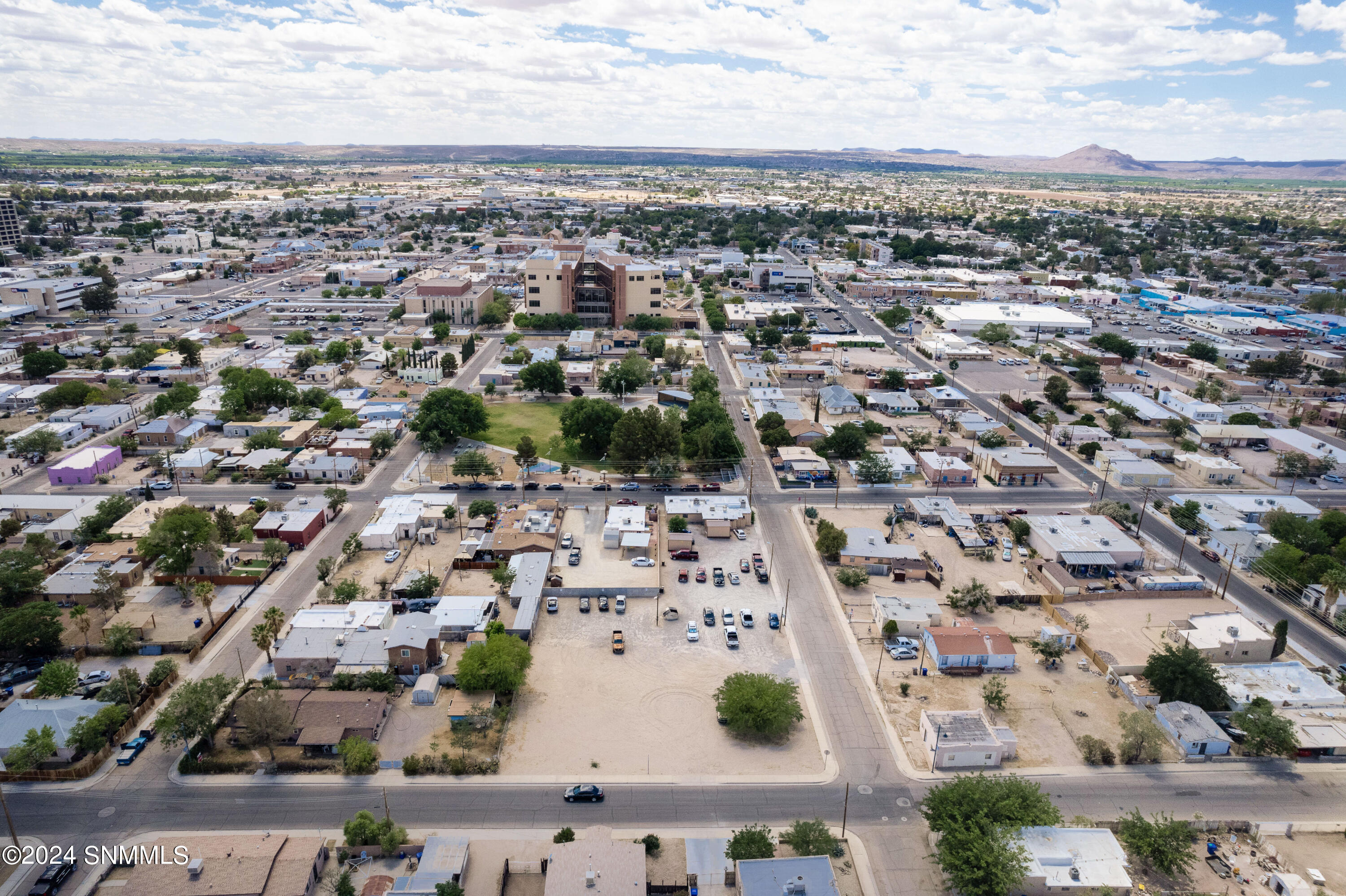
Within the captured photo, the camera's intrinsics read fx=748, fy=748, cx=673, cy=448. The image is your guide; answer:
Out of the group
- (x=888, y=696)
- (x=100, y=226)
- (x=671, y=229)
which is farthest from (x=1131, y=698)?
(x=100, y=226)

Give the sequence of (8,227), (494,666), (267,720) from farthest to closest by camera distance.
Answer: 1. (8,227)
2. (494,666)
3. (267,720)

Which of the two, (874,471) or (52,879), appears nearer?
(52,879)

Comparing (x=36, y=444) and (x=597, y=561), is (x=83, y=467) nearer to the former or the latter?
(x=36, y=444)

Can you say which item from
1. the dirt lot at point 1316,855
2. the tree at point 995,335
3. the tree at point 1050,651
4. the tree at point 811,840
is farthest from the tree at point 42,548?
the tree at point 995,335

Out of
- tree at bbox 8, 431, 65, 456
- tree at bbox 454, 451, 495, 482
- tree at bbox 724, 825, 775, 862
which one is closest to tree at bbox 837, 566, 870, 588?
tree at bbox 724, 825, 775, 862

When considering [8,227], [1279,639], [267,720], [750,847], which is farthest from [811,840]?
[8,227]

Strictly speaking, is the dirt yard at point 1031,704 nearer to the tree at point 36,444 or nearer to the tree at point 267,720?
the tree at point 267,720
